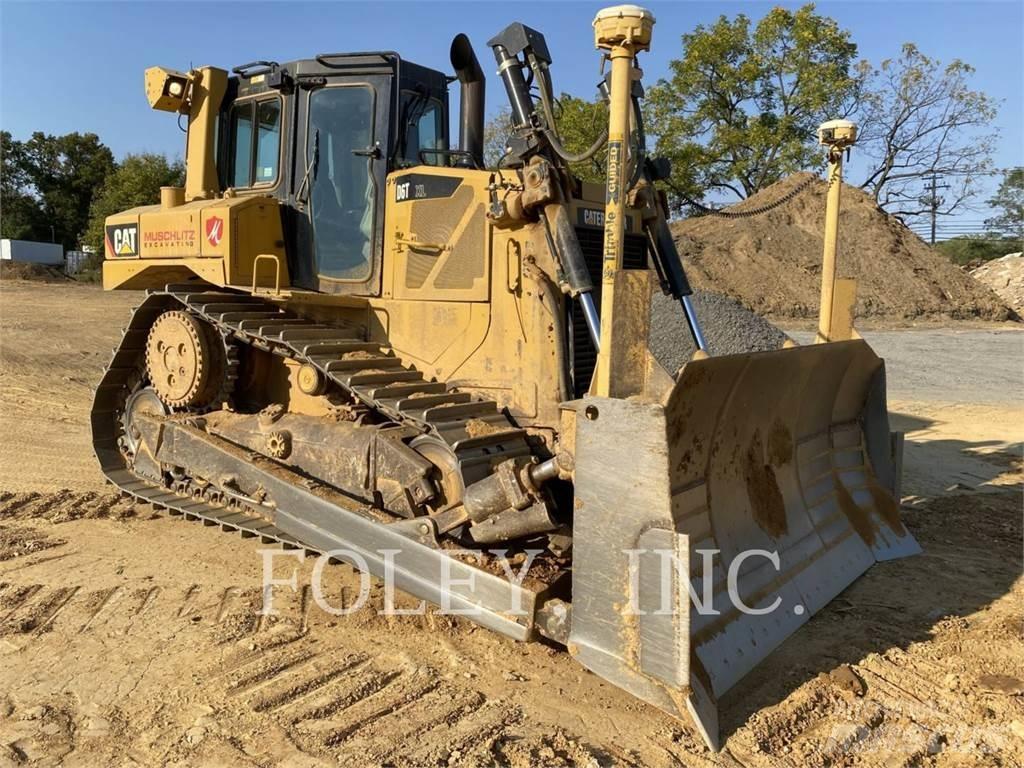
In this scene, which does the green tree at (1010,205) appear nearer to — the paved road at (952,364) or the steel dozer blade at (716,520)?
the paved road at (952,364)

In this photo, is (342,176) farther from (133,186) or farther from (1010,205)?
(1010,205)

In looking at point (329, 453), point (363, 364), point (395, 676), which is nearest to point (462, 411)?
point (363, 364)

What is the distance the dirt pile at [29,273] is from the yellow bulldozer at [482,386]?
84.5 feet

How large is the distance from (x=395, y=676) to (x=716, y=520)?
1599mm

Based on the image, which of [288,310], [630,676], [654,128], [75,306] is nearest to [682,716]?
[630,676]

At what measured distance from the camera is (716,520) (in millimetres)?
3926

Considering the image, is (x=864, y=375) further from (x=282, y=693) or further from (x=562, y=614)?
(x=282, y=693)

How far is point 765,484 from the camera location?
174 inches

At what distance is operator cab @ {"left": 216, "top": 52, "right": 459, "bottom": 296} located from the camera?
5133 mm

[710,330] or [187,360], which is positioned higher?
[710,330]

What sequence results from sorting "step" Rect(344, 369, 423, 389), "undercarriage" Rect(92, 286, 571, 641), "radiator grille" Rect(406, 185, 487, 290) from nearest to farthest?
"undercarriage" Rect(92, 286, 571, 641)
"step" Rect(344, 369, 423, 389)
"radiator grille" Rect(406, 185, 487, 290)

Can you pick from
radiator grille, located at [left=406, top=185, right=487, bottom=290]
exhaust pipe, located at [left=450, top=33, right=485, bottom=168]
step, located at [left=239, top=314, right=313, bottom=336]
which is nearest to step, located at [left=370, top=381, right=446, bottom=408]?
radiator grille, located at [left=406, top=185, right=487, bottom=290]

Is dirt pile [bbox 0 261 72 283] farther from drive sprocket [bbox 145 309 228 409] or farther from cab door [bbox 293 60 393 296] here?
cab door [bbox 293 60 393 296]

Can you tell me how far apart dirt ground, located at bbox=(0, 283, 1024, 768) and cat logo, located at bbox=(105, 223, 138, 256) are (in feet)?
6.29
